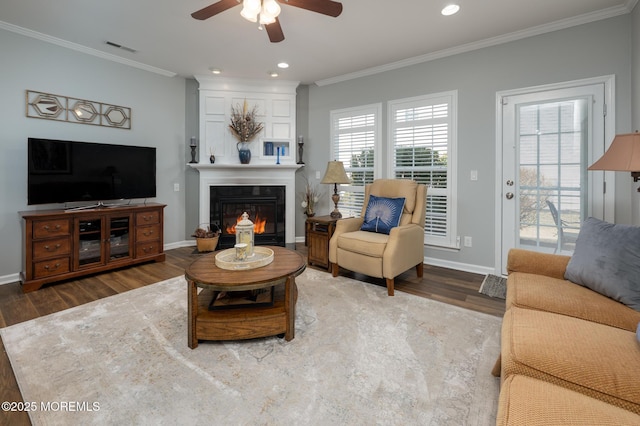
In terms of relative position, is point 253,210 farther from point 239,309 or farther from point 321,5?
point 321,5

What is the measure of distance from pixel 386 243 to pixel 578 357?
1881 millimetres

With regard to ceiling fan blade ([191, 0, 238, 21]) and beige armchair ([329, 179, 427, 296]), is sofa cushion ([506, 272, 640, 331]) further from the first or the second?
ceiling fan blade ([191, 0, 238, 21])

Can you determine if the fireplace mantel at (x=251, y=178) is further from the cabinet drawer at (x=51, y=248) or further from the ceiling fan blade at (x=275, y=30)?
the ceiling fan blade at (x=275, y=30)

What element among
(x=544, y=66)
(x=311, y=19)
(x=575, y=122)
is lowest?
(x=575, y=122)

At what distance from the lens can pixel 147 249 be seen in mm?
3797

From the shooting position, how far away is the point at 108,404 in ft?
4.72

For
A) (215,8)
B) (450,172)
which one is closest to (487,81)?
(450,172)

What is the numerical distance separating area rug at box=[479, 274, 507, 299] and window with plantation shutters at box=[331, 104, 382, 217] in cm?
193

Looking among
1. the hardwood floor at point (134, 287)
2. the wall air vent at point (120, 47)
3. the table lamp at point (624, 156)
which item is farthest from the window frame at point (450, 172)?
the wall air vent at point (120, 47)

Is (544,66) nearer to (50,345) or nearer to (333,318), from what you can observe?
(333,318)

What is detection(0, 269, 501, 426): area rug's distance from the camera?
139 cm

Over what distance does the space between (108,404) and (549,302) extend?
7.42 feet

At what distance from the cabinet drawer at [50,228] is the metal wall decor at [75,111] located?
1.28m

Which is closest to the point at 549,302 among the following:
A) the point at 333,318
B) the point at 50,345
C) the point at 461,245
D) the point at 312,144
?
the point at 333,318
